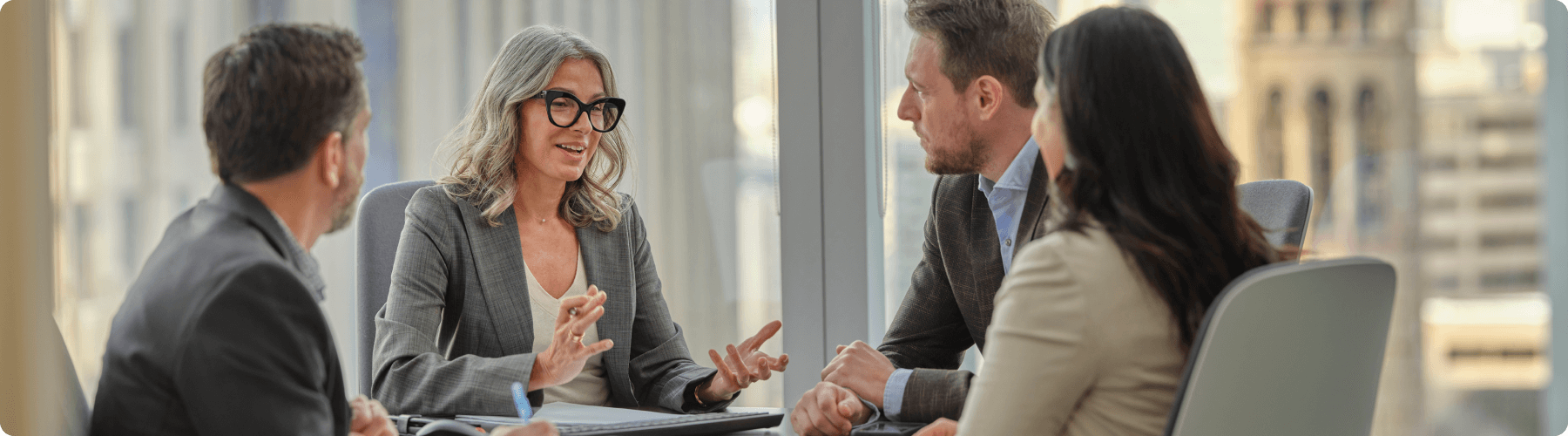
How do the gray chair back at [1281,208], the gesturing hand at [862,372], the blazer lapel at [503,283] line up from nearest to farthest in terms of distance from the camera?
the gray chair back at [1281,208] < the gesturing hand at [862,372] < the blazer lapel at [503,283]

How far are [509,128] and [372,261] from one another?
0.39m

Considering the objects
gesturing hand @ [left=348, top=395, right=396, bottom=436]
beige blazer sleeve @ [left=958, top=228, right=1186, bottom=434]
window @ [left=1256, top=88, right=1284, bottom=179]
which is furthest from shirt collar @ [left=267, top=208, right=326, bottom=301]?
window @ [left=1256, top=88, right=1284, bottom=179]

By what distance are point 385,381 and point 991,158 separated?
114 centimetres

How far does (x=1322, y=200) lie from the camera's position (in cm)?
251

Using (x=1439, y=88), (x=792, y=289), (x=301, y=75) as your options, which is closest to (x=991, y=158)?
(x=792, y=289)

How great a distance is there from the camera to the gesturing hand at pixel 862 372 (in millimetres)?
1579

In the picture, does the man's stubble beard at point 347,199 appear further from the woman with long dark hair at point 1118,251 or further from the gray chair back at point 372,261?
the gray chair back at point 372,261

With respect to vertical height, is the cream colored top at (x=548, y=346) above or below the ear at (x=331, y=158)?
below

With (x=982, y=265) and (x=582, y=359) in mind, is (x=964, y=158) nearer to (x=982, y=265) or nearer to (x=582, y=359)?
(x=982, y=265)

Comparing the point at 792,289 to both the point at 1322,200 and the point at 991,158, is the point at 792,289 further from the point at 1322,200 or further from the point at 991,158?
the point at 1322,200

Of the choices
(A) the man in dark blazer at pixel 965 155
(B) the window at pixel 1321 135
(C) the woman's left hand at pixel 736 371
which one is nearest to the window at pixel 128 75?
(C) the woman's left hand at pixel 736 371

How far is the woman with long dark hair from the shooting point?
0.95m

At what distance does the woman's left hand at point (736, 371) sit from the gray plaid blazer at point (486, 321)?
0.03 metres

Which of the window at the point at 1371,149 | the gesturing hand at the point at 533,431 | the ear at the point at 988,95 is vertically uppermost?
the ear at the point at 988,95
